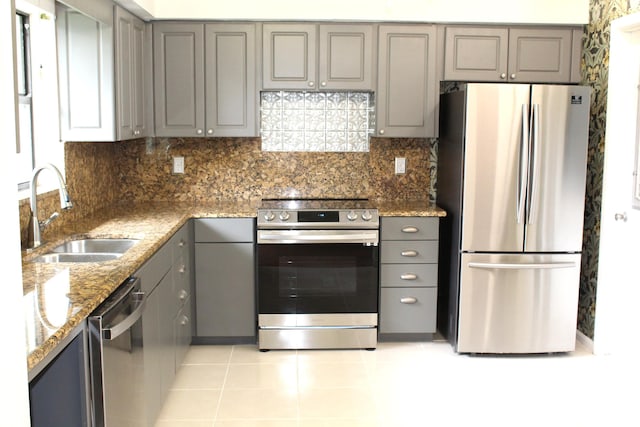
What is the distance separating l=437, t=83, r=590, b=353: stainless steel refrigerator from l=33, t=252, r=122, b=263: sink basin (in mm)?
2081

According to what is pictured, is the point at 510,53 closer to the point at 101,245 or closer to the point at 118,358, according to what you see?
the point at 101,245

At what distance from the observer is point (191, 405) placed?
3.37 metres

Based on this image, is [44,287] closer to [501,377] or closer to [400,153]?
[501,377]

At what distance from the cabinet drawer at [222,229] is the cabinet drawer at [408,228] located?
0.84 m

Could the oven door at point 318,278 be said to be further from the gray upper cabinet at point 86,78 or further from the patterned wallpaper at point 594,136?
the patterned wallpaper at point 594,136

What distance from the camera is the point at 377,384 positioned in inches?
144

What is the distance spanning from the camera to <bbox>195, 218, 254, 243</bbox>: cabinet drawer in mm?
4102

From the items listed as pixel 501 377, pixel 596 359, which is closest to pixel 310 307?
pixel 501 377

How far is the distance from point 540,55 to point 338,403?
102 inches

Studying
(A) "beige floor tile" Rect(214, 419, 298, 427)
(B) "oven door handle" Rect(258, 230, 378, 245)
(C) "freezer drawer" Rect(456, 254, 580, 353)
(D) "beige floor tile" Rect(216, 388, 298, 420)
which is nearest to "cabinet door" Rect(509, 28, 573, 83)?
(C) "freezer drawer" Rect(456, 254, 580, 353)

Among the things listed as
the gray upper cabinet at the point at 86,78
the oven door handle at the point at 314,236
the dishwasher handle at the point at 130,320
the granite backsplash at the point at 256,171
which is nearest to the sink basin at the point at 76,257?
the dishwasher handle at the point at 130,320

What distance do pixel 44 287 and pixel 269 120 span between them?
258 centimetres

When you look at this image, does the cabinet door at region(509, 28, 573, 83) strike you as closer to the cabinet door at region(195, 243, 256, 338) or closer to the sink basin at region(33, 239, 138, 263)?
the cabinet door at region(195, 243, 256, 338)

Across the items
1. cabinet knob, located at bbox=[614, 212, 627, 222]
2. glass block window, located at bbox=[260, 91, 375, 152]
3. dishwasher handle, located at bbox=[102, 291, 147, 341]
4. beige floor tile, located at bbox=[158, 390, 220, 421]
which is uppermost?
glass block window, located at bbox=[260, 91, 375, 152]
